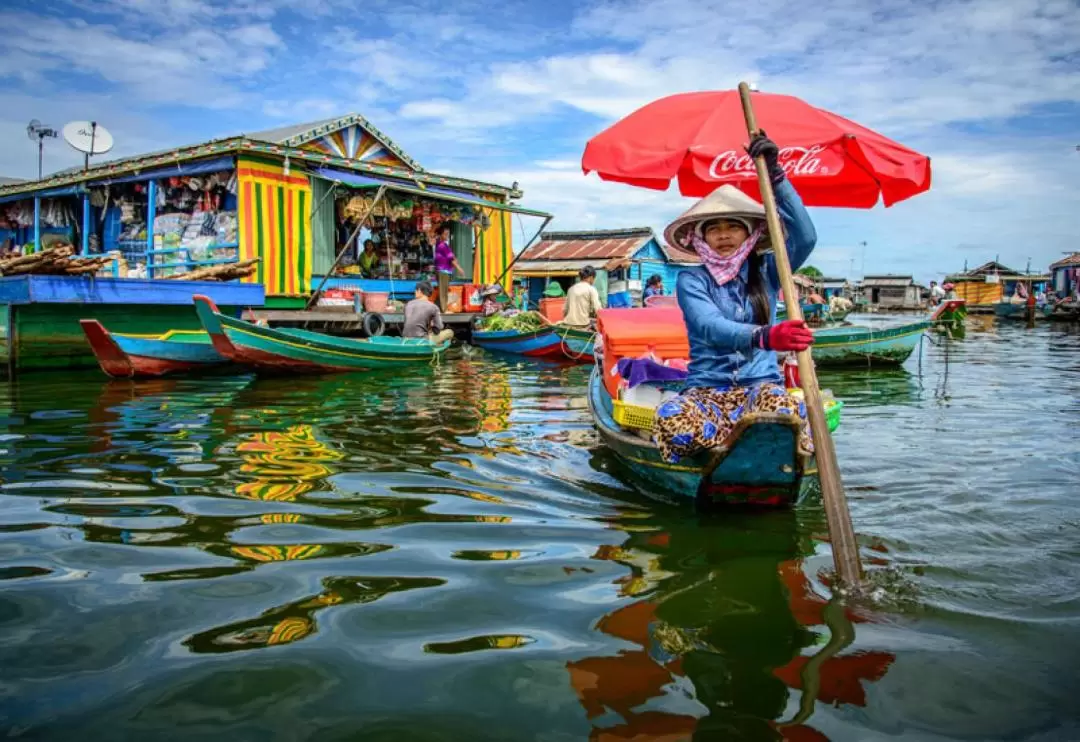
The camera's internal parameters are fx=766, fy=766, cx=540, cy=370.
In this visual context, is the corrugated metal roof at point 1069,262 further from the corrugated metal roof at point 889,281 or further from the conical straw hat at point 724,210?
the conical straw hat at point 724,210

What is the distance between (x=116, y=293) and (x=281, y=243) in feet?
13.5

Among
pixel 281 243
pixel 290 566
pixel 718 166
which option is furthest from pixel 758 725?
pixel 281 243

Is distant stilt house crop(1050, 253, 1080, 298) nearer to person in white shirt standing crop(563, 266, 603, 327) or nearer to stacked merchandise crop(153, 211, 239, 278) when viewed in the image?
A: person in white shirt standing crop(563, 266, 603, 327)

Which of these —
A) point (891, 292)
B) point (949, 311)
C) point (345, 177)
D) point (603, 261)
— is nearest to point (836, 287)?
point (891, 292)

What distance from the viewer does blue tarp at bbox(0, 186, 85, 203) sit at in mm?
16656

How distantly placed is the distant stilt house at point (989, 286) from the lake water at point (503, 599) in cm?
4162

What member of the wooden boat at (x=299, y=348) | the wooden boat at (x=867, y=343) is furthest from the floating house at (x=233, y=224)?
the wooden boat at (x=867, y=343)

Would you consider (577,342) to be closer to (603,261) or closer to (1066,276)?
(603,261)

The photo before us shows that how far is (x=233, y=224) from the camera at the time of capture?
14.7m

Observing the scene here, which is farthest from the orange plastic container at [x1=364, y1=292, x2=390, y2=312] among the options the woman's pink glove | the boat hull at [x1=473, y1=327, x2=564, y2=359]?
the woman's pink glove

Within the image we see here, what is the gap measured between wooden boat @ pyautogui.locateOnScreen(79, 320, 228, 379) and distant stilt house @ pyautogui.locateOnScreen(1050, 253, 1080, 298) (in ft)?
147

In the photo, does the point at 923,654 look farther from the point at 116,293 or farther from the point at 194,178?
the point at 194,178

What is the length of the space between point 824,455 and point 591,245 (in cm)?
2843

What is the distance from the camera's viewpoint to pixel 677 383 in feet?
16.0
